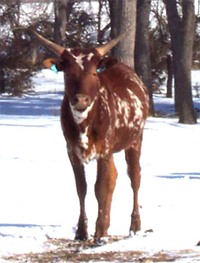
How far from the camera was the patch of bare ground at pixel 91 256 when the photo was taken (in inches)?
303

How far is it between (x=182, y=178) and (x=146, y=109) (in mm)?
3482

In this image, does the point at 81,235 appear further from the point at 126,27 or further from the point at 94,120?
the point at 126,27

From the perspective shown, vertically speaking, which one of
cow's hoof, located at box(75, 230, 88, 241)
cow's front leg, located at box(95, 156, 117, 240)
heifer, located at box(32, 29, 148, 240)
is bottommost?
cow's hoof, located at box(75, 230, 88, 241)

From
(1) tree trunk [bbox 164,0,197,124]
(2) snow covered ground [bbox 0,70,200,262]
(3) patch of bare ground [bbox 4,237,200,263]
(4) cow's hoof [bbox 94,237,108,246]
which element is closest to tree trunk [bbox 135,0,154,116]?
(1) tree trunk [bbox 164,0,197,124]

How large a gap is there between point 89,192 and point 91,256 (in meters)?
4.10

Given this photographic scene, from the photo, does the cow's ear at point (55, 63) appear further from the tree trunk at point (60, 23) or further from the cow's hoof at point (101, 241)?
the tree trunk at point (60, 23)

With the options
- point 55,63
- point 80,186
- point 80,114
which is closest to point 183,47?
point 80,186

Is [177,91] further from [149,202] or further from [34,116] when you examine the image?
[149,202]

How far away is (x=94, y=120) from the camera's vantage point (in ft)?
29.4

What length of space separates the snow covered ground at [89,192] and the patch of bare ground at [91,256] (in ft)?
0.65

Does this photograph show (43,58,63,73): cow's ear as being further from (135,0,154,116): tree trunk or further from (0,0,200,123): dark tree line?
(135,0,154,116): tree trunk

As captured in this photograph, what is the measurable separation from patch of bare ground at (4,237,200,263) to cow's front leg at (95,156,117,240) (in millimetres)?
276

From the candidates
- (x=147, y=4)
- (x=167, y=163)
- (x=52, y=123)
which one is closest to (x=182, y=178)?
(x=167, y=163)

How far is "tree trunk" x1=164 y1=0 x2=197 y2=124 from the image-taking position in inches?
1039
